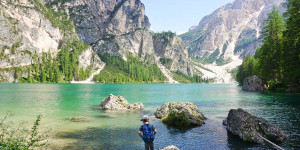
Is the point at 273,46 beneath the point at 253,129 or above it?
above

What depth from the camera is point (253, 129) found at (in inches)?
766

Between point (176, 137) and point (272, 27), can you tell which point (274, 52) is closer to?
point (272, 27)

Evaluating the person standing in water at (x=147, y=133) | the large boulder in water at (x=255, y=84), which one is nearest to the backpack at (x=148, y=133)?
the person standing in water at (x=147, y=133)

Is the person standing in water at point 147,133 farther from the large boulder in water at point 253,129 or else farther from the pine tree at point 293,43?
the pine tree at point 293,43

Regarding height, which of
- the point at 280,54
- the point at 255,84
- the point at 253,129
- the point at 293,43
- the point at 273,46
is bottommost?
the point at 253,129

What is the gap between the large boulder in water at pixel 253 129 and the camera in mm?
18847

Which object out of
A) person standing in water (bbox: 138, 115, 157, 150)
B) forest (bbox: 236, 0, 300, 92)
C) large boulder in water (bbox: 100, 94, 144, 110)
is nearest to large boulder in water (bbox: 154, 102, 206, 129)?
person standing in water (bbox: 138, 115, 157, 150)

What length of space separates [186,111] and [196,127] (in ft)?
9.68

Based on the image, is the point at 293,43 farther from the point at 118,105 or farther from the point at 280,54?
the point at 118,105

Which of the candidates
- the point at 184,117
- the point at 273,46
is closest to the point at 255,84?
the point at 273,46

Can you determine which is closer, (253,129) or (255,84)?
(253,129)

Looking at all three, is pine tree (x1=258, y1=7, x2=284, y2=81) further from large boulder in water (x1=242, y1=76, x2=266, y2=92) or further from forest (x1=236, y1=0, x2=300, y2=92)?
large boulder in water (x1=242, y1=76, x2=266, y2=92)

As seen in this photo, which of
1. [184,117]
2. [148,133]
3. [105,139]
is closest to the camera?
[148,133]

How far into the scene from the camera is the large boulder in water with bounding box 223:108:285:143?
61.8 feet
